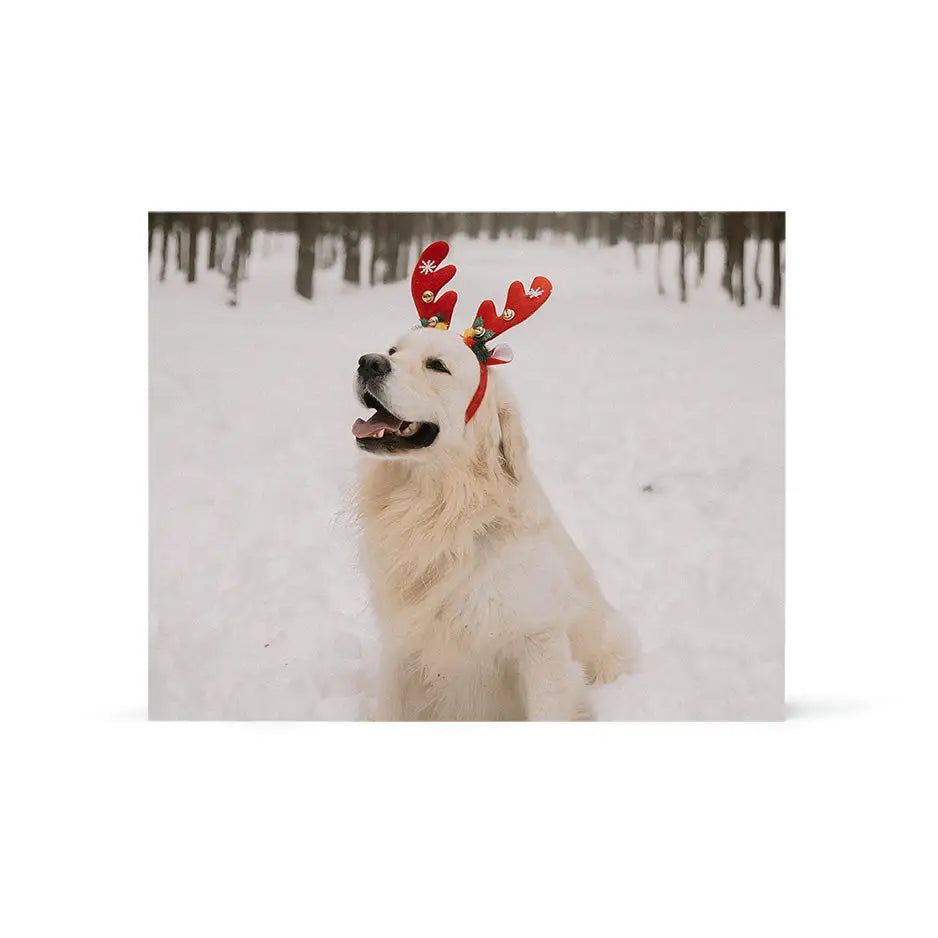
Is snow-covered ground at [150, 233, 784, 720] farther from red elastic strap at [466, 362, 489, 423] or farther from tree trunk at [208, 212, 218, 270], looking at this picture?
red elastic strap at [466, 362, 489, 423]

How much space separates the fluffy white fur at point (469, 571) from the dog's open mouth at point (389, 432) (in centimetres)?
4

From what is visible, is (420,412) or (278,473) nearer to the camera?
(420,412)

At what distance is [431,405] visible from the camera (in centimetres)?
499

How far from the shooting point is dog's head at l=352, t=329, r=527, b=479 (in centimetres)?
496

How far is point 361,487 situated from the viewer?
209 inches

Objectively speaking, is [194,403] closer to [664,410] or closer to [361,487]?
[361,487]

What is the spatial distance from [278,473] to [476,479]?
0.85 metres

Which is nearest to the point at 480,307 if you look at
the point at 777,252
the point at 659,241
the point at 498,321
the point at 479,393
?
the point at 498,321

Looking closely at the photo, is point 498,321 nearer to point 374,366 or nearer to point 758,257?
point 374,366

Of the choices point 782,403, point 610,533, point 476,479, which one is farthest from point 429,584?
point 782,403

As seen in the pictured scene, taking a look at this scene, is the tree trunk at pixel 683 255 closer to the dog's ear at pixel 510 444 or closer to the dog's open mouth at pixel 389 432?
the dog's ear at pixel 510 444

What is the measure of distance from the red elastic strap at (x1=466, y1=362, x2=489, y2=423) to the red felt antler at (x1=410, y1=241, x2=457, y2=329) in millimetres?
216

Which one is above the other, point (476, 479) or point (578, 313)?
point (578, 313)

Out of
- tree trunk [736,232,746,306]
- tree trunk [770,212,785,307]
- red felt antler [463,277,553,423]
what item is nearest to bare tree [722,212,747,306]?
tree trunk [736,232,746,306]
